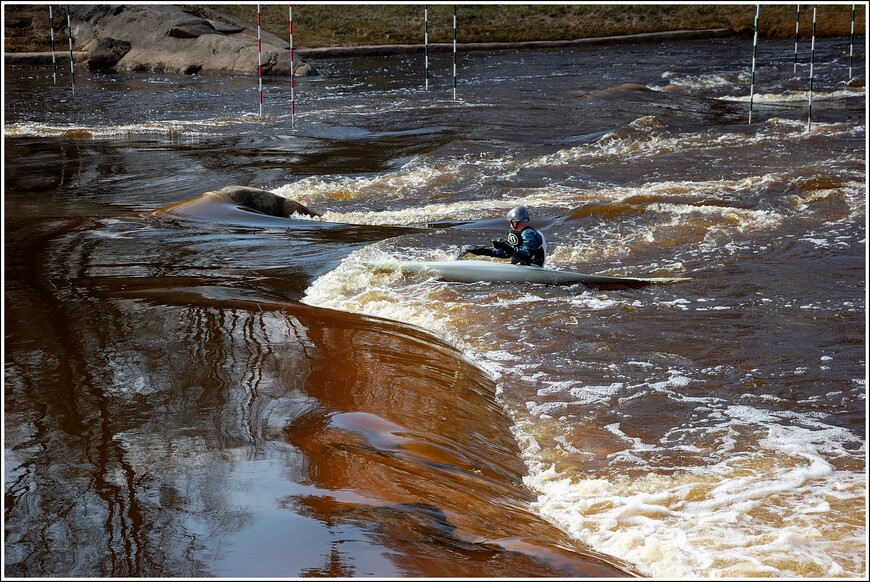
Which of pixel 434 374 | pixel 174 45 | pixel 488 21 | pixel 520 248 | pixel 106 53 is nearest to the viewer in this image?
pixel 434 374

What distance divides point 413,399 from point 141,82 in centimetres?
2460

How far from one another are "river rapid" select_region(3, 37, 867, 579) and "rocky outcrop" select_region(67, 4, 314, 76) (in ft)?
51.6

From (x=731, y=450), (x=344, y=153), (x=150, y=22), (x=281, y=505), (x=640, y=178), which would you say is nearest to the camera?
(x=281, y=505)

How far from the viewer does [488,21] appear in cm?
4016

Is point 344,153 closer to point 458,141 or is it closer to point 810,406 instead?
point 458,141

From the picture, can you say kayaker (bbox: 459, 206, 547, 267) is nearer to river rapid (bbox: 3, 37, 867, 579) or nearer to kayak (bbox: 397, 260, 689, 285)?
kayak (bbox: 397, 260, 689, 285)

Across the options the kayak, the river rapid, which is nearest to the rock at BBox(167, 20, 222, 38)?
the river rapid

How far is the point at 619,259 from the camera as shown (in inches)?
350

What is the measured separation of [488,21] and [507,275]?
34451 mm

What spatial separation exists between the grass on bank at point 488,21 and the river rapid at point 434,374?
25.0m

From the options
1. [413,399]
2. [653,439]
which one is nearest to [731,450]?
[653,439]

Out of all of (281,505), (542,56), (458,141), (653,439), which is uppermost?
(542,56)

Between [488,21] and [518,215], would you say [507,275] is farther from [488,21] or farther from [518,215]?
[488,21]

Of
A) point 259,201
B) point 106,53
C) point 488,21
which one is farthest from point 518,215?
point 488,21
